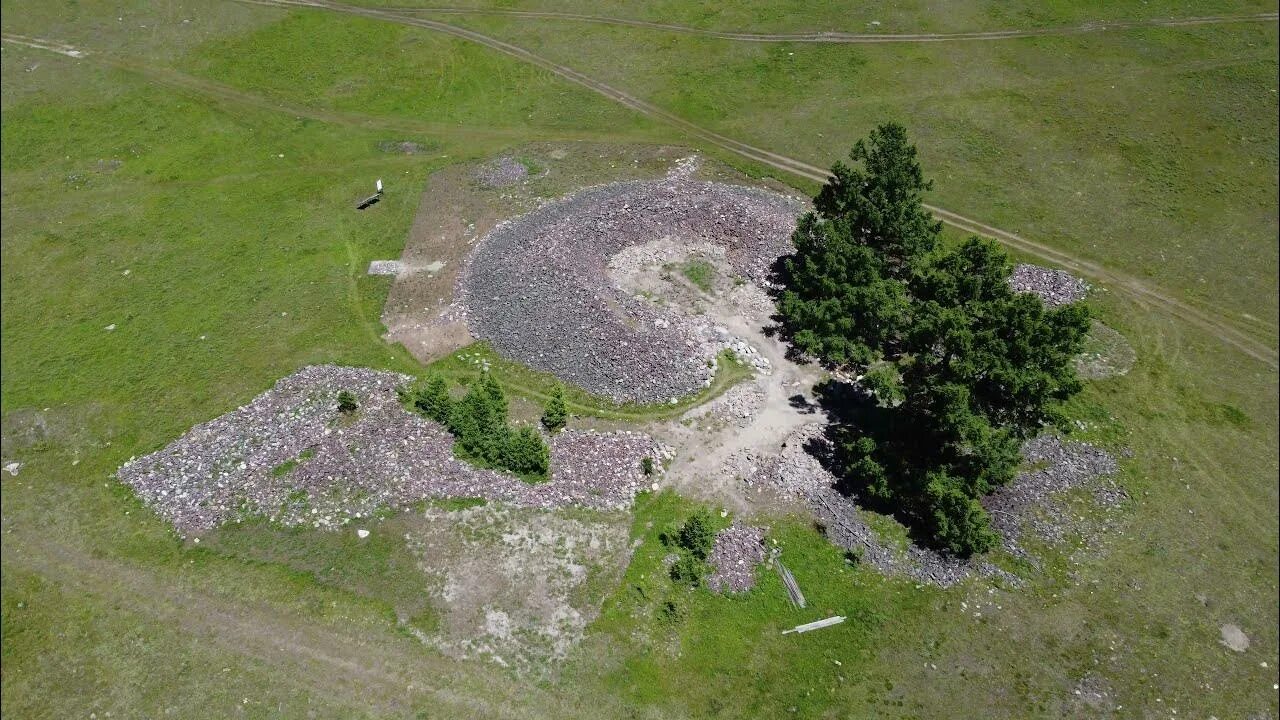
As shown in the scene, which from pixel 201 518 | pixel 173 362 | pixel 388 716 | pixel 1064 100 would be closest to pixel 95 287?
pixel 173 362

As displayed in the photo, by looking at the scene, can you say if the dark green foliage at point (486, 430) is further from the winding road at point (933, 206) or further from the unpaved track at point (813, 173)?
the winding road at point (933, 206)

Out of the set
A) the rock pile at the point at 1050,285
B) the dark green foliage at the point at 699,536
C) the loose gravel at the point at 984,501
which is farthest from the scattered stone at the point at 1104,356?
the dark green foliage at the point at 699,536

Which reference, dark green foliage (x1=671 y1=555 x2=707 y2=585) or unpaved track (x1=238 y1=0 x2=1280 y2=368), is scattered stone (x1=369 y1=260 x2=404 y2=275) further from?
unpaved track (x1=238 y1=0 x2=1280 y2=368)

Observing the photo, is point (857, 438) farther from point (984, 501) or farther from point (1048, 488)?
point (1048, 488)

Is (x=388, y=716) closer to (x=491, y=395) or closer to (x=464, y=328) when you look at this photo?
(x=491, y=395)

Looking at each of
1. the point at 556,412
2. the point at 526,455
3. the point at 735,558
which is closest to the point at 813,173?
the point at 556,412
